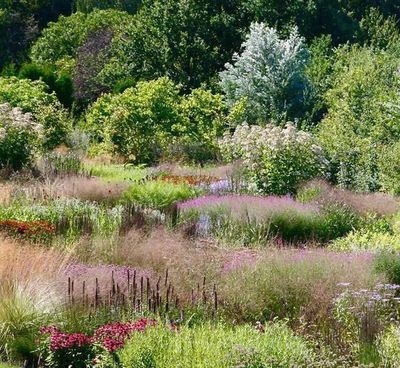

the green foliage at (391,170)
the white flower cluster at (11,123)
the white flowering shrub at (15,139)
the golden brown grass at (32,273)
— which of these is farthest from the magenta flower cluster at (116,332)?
the white flower cluster at (11,123)

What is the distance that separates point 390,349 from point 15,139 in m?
13.9

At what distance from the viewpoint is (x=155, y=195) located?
1544 cm

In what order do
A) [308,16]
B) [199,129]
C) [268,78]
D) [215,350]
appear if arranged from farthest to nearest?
[308,16]
[268,78]
[199,129]
[215,350]

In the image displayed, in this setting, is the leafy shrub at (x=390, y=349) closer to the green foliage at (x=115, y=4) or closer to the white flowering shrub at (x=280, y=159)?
the white flowering shrub at (x=280, y=159)

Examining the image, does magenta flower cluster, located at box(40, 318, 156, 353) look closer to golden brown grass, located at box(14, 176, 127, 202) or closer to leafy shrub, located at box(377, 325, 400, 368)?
leafy shrub, located at box(377, 325, 400, 368)

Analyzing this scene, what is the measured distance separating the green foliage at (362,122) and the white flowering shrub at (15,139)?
22.8ft

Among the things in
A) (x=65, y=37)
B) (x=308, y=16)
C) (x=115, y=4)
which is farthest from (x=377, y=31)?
(x=115, y=4)

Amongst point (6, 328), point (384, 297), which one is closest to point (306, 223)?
point (384, 297)

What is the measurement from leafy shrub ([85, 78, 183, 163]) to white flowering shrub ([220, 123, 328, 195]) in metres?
7.61

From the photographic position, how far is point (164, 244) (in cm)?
1038

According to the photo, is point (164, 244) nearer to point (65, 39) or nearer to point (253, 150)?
point (253, 150)

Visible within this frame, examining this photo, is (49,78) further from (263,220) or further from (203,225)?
(203,225)

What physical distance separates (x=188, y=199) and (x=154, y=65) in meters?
20.1

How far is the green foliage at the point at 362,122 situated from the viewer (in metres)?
19.4
